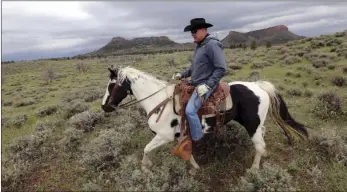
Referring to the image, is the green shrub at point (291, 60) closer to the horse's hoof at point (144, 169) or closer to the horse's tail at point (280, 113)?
the horse's tail at point (280, 113)

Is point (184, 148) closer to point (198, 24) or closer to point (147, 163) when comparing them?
point (147, 163)

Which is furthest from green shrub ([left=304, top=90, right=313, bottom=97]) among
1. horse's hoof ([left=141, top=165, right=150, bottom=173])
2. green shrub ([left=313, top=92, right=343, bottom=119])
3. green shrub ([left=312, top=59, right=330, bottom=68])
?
horse's hoof ([left=141, top=165, right=150, bottom=173])

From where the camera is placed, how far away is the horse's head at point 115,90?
19.5ft

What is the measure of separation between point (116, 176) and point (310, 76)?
14.9 m

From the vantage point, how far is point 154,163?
6.50 meters

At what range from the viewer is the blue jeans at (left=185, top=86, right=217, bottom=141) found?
5.46 meters

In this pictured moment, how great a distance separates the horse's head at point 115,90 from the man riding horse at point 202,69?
4.49 ft

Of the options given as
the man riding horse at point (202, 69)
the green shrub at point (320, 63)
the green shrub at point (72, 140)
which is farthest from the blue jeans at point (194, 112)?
the green shrub at point (320, 63)

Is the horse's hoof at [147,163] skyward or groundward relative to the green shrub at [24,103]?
groundward

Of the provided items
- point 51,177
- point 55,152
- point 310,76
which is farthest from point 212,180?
point 310,76

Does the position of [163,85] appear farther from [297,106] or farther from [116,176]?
[297,106]

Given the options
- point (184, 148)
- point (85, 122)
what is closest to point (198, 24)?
point (184, 148)

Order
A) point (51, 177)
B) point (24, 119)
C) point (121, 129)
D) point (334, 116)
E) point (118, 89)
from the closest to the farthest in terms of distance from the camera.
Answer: point (118, 89) → point (51, 177) → point (121, 129) → point (334, 116) → point (24, 119)

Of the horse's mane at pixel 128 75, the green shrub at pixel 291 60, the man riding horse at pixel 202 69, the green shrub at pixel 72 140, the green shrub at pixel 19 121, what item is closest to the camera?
the man riding horse at pixel 202 69
